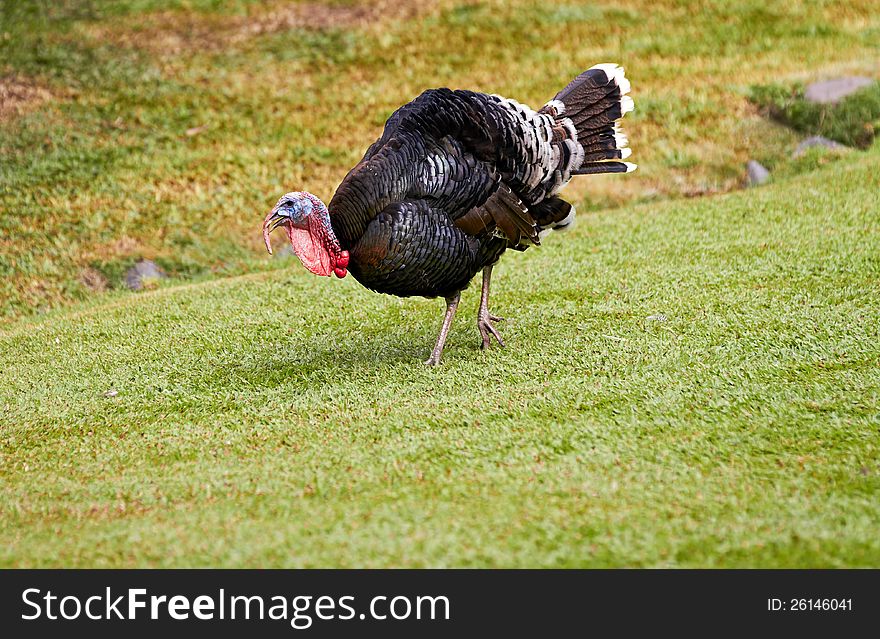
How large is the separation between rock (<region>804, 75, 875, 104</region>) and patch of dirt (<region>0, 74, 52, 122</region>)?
24.0 ft

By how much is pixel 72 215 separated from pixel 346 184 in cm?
418

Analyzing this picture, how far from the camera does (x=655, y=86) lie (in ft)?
33.8

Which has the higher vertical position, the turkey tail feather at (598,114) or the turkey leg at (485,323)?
the turkey tail feather at (598,114)

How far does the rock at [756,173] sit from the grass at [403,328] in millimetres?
182

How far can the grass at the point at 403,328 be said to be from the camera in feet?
11.1

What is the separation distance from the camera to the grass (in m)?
3.37

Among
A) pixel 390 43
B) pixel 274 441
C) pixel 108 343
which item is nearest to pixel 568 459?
pixel 274 441

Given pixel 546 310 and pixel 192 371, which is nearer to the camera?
pixel 192 371

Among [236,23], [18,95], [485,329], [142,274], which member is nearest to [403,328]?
[485,329]

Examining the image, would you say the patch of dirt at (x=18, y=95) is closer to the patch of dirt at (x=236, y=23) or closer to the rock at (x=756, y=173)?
the patch of dirt at (x=236, y=23)

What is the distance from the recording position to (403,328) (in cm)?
573

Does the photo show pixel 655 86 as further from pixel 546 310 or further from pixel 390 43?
pixel 546 310

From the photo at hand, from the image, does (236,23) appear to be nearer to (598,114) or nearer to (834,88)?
(834,88)

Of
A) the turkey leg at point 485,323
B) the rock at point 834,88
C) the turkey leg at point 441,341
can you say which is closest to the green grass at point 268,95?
the rock at point 834,88
